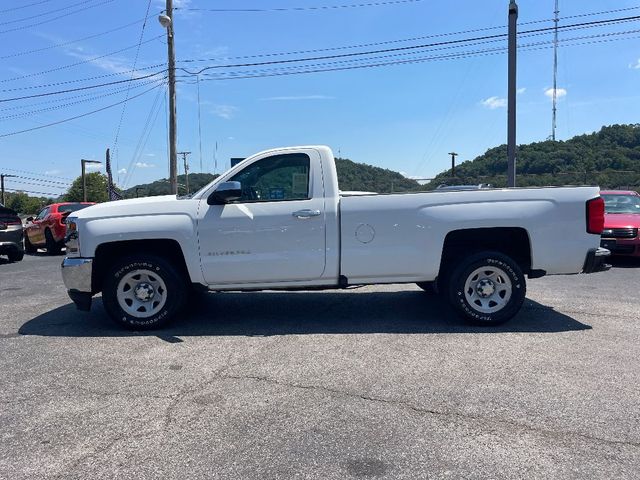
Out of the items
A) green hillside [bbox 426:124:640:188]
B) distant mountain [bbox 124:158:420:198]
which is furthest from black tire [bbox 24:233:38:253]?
green hillside [bbox 426:124:640:188]

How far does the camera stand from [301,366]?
449 cm

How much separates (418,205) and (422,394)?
94.0 inches

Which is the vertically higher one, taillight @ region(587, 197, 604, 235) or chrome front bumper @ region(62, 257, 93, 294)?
taillight @ region(587, 197, 604, 235)

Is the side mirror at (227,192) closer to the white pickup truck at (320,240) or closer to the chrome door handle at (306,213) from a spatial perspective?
the white pickup truck at (320,240)

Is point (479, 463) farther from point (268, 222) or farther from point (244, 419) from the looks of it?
point (268, 222)

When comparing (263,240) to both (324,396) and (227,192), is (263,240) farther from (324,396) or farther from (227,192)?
(324,396)

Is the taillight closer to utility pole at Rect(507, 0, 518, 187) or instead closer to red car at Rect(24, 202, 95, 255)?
utility pole at Rect(507, 0, 518, 187)

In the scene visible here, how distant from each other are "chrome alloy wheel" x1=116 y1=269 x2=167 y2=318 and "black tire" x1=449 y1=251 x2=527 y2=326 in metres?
3.29

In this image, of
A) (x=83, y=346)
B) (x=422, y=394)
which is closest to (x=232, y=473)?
(x=422, y=394)

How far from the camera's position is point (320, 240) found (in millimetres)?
5602

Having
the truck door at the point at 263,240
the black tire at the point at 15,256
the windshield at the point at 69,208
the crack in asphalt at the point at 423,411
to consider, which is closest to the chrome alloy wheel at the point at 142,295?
the truck door at the point at 263,240

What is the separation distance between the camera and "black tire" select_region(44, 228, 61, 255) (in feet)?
50.9

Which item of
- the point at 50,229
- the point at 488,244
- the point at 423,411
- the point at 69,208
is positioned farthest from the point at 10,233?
the point at 423,411

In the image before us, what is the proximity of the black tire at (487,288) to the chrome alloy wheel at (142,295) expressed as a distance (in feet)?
10.8
